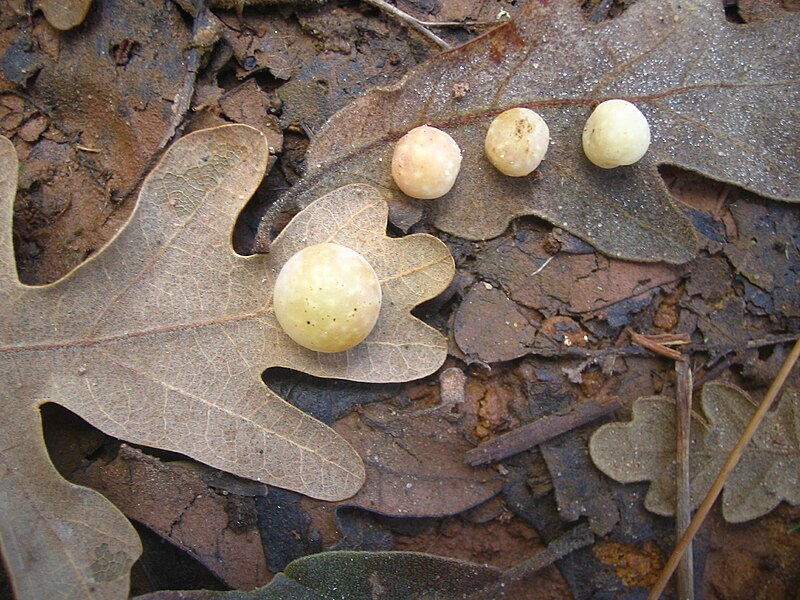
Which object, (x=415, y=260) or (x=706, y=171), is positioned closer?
(x=415, y=260)

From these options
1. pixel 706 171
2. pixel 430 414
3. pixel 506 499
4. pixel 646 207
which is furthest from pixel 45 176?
pixel 706 171

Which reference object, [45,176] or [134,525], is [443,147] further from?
[134,525]

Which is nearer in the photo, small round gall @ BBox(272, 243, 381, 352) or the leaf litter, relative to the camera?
small round gall @ BBox(272, 243, 381, 352)

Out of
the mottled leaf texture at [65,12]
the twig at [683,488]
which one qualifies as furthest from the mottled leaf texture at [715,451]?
the mottled leaf texture at [65,12]

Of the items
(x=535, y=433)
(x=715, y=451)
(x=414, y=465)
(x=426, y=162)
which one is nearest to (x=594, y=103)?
(x=426, y=162)

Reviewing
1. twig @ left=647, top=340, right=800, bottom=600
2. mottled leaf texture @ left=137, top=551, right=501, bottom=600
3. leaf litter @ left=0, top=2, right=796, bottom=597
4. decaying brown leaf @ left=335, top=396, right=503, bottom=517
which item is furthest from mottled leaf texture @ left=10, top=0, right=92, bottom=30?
twig @ left=647, top=340, right=800, bottom=600

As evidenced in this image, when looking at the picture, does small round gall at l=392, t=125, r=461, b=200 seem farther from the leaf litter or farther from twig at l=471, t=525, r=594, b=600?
twig at l=471, t=525, r=594, b=600

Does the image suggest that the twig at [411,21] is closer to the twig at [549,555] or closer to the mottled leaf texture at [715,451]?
the mottled leaf texture at [715,451]
